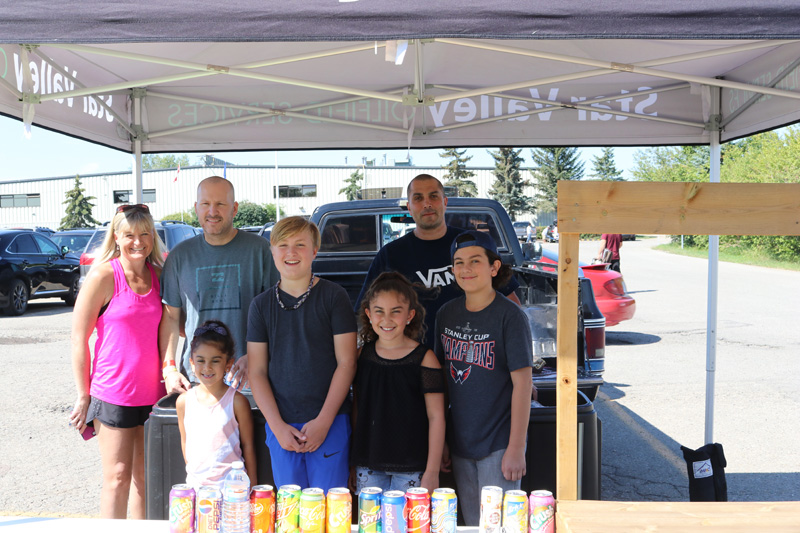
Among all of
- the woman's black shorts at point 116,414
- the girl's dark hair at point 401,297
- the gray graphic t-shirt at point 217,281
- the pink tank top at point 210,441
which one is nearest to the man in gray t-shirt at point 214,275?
the gray graphic t-shirt at point 217,281

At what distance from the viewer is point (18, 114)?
3.91 m

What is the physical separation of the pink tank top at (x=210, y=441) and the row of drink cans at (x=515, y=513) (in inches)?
45.6

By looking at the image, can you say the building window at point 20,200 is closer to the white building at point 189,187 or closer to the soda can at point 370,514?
the white building at point 189,187

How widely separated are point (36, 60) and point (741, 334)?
10.7m

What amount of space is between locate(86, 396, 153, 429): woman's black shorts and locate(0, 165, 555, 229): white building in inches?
1964

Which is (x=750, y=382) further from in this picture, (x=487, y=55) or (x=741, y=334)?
(x=487, y=55)

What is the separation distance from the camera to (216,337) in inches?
108

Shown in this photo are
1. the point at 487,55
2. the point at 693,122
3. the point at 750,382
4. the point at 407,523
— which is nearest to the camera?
the point at 407,523

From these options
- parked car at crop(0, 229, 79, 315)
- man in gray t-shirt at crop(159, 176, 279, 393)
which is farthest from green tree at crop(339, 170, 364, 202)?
man in gray t-shirt at crop(159, 176, 279, 393)

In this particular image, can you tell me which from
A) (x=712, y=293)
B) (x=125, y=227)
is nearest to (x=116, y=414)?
(x=125, y=227)

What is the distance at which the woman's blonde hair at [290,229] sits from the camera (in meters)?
2.60

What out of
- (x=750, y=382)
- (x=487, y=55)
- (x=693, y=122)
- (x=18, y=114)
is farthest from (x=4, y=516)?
(x=750, y=382)

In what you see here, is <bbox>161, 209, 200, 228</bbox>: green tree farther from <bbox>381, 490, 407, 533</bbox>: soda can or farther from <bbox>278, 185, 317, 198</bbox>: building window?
<bbox>381, 490, 407, 533</bbox>: soda can

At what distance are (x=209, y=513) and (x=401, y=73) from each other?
383cm
